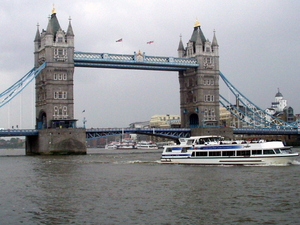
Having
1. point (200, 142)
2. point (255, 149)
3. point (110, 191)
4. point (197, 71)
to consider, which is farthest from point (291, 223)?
point (197, 71)

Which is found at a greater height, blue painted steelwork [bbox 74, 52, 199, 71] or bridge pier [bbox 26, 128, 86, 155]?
blue painted steelwork [bbox 74, 52, 199, 71]

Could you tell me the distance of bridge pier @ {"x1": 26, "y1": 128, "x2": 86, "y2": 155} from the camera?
8719 cm

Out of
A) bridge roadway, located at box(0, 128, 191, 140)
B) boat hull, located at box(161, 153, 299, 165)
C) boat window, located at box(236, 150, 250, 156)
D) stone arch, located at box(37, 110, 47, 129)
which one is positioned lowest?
boat hull, located at box(161, 153, 299, 165)

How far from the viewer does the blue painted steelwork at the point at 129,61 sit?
308ft

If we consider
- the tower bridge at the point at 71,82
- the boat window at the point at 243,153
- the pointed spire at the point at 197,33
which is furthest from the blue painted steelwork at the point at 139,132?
→ the boat window at the point at 243,153

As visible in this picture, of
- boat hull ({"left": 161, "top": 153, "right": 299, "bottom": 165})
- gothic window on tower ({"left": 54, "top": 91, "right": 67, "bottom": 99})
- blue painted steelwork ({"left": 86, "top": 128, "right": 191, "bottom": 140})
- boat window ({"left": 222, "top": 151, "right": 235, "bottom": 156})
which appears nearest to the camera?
boat hull ({"left": 161, "top": 153, "right": 299, "bottom": 165})

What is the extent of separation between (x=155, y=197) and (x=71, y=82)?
60857 mm

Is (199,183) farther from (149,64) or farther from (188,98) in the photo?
(188,98)

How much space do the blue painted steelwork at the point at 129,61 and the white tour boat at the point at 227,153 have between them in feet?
121

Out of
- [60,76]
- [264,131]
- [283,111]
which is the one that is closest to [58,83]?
[60,76]

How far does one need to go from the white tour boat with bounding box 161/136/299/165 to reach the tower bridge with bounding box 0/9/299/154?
32.8 metres

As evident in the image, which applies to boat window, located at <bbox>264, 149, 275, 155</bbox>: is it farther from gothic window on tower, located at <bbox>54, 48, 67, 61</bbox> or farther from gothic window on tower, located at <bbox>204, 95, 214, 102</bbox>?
gothic window on tower, located at <bbox>204, 95, 214, 102</bbox>

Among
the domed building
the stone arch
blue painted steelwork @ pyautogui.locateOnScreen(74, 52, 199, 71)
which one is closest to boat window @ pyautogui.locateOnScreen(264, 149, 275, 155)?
blue painted steelwork @ pyautogui.locateOnScreen(74, 52, 199, 71)

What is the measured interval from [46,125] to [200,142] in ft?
138
